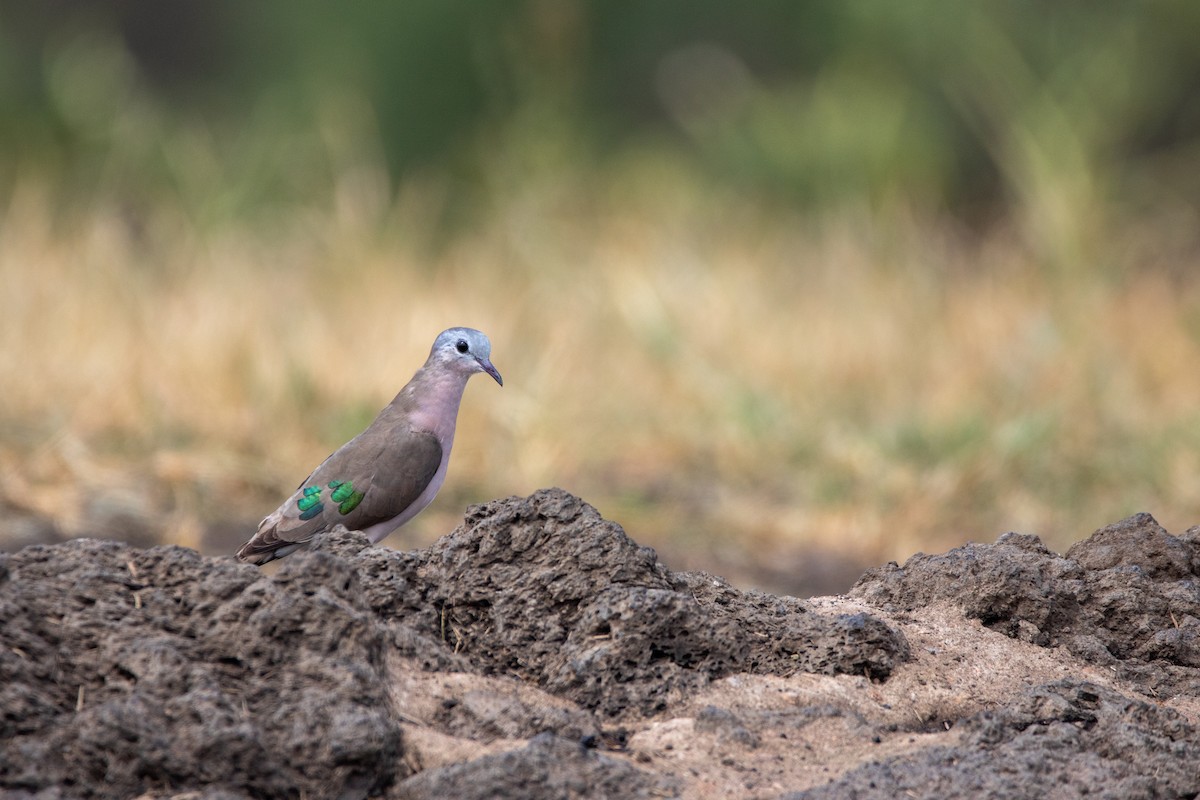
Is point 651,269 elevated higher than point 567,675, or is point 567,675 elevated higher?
point 651,269

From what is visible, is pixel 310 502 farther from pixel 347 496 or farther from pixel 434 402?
pixel 434 402

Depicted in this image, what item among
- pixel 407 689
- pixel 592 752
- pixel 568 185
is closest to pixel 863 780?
pixel 592 752

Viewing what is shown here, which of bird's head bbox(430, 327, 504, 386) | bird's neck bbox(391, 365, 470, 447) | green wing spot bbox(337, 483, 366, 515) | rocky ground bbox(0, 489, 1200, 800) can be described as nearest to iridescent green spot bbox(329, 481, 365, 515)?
green wing spot bbox(337, 483, 366, 515)

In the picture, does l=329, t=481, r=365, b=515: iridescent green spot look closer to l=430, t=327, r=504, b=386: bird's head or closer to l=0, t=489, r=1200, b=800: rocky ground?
l=430, t=327, r=504, b=386: bird's head

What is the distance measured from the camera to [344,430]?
6273 millimetres

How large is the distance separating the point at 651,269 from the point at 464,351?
4.47 metres

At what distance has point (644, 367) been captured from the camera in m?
7.75

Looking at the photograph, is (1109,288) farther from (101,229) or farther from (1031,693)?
(1031,693)

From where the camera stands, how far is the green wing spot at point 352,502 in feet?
13.8

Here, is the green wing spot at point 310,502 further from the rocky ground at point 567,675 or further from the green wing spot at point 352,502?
the rocky ground at point 567,675

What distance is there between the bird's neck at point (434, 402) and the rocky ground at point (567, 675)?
4.33 feet

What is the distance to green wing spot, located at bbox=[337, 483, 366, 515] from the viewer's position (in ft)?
13.8

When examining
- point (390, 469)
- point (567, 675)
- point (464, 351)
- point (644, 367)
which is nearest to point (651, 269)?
point (644, 367)

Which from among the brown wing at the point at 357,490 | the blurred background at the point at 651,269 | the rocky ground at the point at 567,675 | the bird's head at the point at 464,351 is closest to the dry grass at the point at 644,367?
the blurred background at the point at 651,269
